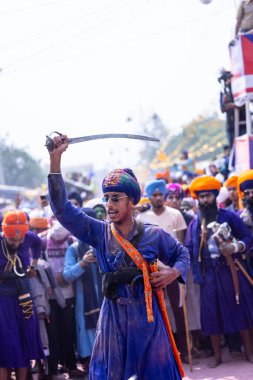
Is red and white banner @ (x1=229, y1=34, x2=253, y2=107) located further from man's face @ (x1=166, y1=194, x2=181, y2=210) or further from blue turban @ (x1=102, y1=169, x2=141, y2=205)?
blue turban @ (x1=102, y1=169, x2=141, y2=205)

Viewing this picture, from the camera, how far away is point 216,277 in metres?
8.38

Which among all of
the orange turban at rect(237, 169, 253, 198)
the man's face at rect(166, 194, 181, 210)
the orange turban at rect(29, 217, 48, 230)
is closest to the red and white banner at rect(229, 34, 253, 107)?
the man's face at rect(166, 194, 181, 210)

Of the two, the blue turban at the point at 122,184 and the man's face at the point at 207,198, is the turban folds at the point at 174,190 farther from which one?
the blue turban at the point at 122,184

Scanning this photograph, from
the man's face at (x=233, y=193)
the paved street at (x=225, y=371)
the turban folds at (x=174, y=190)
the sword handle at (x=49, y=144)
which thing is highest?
the sword handle at (x=49, y=144)

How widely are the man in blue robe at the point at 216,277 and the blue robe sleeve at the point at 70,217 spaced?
3.58 m

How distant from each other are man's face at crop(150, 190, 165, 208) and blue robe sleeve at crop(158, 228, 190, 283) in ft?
13.5

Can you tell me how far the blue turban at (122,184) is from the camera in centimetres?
475

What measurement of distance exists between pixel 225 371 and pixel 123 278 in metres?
3.78

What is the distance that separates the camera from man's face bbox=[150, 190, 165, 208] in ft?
29.9

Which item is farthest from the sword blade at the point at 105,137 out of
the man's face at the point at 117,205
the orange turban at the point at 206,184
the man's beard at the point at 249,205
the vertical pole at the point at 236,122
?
the vertical pole at the point at 236,122

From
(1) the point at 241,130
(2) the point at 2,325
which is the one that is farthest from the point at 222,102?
(2) the point at 2,325

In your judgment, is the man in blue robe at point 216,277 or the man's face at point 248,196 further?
the man's face at point 248,196

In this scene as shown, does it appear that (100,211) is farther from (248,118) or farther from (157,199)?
(248,118)

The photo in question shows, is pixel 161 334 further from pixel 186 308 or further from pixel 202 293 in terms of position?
pixel 186 308
